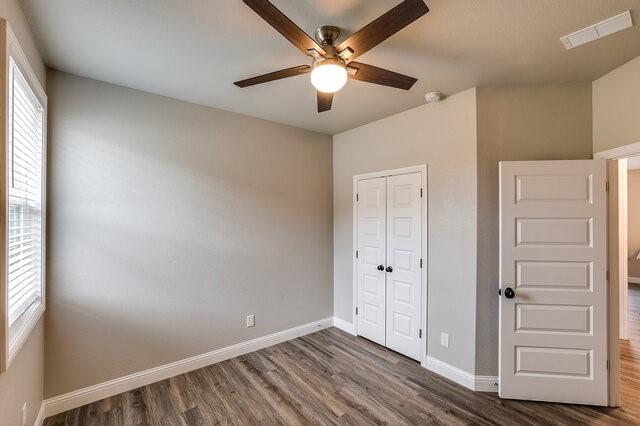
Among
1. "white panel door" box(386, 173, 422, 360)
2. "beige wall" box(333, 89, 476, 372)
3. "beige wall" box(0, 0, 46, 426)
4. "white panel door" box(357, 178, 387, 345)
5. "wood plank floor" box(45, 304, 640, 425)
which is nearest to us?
"beige wall" box(0, 0, 46, 426)

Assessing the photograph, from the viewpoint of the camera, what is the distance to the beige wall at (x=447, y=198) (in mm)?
2648

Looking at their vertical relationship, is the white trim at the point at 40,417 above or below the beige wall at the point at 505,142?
below

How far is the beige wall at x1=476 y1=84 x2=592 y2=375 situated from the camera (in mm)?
2521

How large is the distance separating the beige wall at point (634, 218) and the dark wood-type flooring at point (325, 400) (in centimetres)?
486

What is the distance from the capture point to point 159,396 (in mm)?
2518

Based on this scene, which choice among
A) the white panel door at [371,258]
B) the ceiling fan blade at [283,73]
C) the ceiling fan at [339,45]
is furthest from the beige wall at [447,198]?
the ceiling fan blade at [283,73]

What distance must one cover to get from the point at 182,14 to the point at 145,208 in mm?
1696

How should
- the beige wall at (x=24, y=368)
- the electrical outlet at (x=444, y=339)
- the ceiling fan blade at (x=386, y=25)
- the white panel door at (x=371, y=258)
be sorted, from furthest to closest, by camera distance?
the white panel door at (x=371, y=258)
the electrical outlet at (x=444, y=339)
the beige wall at (x=24, y=368)
the ceiling fan blade at (x=386, y=25)

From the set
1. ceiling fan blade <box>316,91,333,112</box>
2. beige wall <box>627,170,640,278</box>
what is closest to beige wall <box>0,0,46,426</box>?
ceiling fan blade <box>316,91,333,112</box>

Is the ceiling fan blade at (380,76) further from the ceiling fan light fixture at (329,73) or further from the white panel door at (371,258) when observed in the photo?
the white panel door at (371,258)

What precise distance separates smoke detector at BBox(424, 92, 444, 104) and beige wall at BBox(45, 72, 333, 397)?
160 centimetres

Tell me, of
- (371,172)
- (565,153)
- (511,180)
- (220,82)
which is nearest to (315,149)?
(371,172)

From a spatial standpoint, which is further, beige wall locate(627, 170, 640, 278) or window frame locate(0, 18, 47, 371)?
beige wall locate(627, 170, 640, 278)

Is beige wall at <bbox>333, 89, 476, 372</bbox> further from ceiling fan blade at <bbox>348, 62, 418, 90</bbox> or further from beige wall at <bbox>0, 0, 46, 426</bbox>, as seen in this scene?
beige wall at <bbox>0, 0, 46, 426</bbox>
